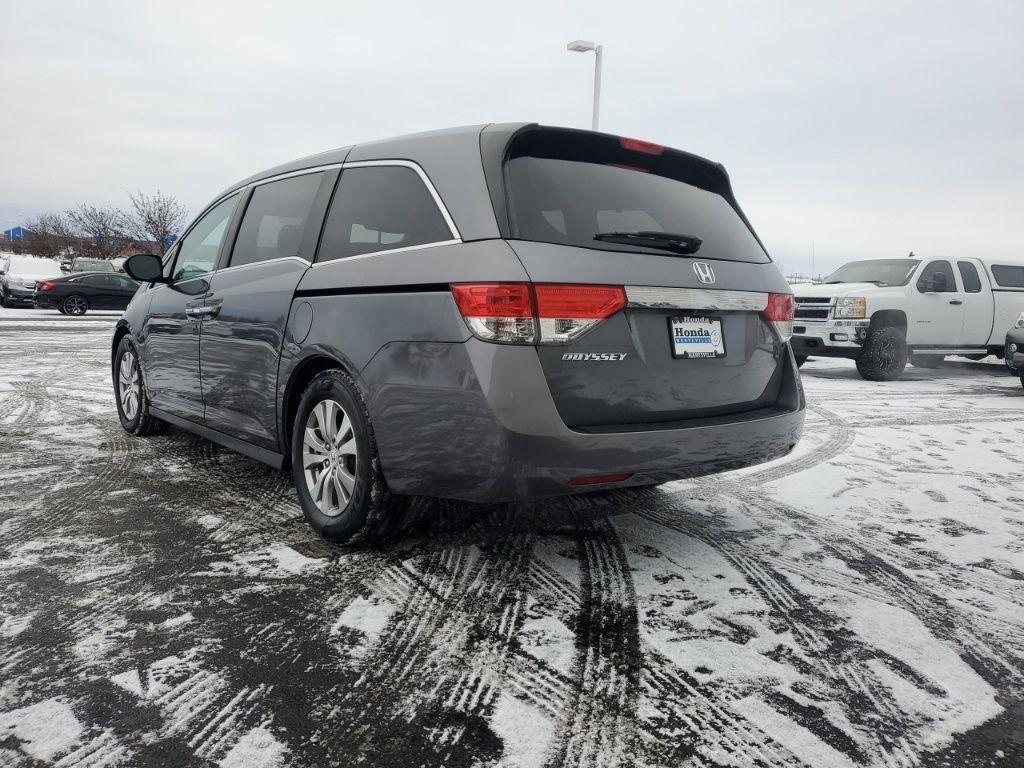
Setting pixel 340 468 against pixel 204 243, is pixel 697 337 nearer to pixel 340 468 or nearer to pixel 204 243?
pixel 340 468

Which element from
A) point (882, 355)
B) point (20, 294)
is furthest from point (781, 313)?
point (20, 294)

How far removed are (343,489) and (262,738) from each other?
1.42 metres

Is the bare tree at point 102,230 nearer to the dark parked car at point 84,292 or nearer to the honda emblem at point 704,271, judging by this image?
the dark parked car at point 84,292

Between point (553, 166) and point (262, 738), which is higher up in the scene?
point (553, 166)

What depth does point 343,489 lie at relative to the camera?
10.8ft

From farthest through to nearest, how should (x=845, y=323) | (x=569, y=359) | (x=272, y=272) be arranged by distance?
(x=845, y=323)
(x=272, y=272)
(x=569, y=359)

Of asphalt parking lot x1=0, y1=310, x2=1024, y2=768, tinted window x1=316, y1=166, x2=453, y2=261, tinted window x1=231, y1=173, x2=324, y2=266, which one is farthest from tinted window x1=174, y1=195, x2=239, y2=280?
tinted window x1=316, y1=166, x2=453, y2=261

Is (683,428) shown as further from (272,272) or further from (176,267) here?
(176,267)

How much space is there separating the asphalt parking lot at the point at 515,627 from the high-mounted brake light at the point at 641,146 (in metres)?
1.76

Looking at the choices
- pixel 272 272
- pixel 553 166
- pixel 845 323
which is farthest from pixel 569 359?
pixel 845 323

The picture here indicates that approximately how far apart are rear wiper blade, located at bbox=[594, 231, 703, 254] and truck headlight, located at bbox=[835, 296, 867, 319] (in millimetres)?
8975

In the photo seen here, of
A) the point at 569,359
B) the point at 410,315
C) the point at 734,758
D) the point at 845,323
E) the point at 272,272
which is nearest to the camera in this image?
the point at 734,758

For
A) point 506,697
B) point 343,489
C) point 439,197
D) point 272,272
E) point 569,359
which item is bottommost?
point 506,697

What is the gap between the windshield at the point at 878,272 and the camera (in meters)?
11.9
